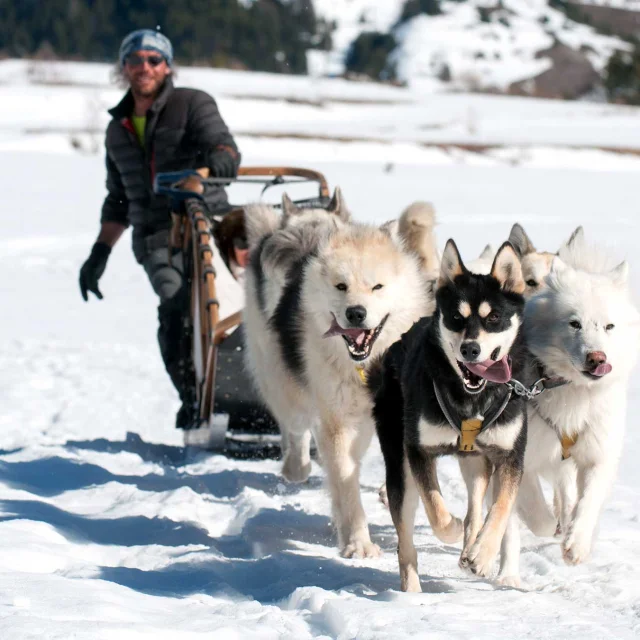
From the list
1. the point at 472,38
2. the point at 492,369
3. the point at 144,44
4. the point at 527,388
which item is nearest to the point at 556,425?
the point at 527,388

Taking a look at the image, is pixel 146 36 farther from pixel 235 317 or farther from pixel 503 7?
pixel 503 7

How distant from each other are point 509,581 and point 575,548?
198 millimetres

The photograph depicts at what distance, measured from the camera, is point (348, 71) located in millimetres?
80125

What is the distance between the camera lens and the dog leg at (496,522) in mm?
2574

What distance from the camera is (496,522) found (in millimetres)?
2621

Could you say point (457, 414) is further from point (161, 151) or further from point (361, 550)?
point (161, 151)

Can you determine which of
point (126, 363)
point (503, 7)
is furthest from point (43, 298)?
point (503, 7)

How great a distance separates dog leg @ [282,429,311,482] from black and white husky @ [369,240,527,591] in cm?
129

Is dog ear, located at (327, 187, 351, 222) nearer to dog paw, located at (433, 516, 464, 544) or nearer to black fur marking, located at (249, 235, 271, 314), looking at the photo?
black fur marking, located at (249, 235, 271, 314)

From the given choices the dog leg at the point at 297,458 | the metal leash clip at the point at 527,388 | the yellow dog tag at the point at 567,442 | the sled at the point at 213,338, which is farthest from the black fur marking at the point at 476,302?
the sled at the point at 213,338

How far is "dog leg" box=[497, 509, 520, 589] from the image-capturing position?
2.82m

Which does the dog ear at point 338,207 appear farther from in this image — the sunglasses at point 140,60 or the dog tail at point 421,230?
the sunglasses at point 140,60

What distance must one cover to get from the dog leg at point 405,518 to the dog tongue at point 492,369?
364 mm

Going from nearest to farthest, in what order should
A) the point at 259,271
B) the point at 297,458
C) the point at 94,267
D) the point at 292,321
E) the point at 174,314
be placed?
the point at 292,321, the point at 259,271, the point at 297,458, the point at 174,314, the point at 94,267
